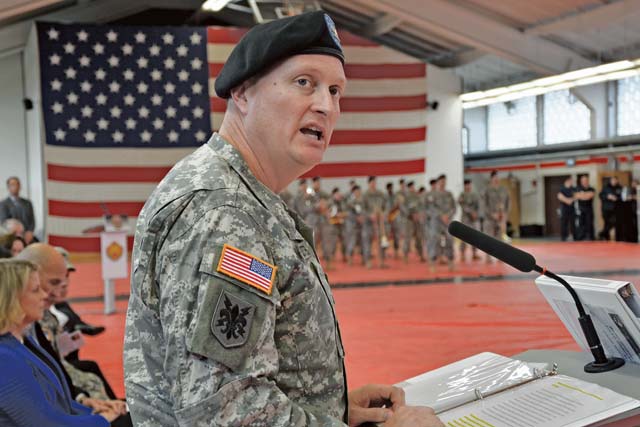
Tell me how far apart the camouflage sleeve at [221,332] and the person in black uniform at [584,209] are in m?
14.1

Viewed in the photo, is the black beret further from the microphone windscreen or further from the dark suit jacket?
Answer: the dark suit jacket

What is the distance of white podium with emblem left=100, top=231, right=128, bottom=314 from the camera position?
252 inches

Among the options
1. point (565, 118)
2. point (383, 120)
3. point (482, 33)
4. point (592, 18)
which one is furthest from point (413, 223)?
point (565, 118)

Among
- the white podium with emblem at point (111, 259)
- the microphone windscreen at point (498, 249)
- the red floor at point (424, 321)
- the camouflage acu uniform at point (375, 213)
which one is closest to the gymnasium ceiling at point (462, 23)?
the camouflage acu uniform at point (375, 213)

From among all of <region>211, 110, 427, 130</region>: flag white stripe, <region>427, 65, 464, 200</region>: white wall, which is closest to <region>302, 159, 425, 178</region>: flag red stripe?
<region>211, 110, 427, 130</region>: flag white stripe

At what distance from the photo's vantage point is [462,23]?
12.0 m

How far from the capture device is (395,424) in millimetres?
951

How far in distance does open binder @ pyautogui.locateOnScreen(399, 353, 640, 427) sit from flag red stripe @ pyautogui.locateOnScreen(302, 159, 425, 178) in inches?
487

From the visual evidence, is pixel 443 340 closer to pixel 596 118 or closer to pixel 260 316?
pixel 260 316

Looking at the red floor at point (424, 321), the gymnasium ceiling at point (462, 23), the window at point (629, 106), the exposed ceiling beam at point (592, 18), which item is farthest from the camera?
the window at point (629, 106)

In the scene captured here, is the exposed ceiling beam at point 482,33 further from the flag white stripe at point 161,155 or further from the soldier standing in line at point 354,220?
the soldier standing in line at point 354,220

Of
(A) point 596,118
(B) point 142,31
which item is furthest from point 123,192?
(A) point 596,118

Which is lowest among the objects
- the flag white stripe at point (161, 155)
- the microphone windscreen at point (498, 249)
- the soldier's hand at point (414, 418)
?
the soldier's hand at point (414, 418)

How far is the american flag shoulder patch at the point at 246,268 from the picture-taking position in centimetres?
80
